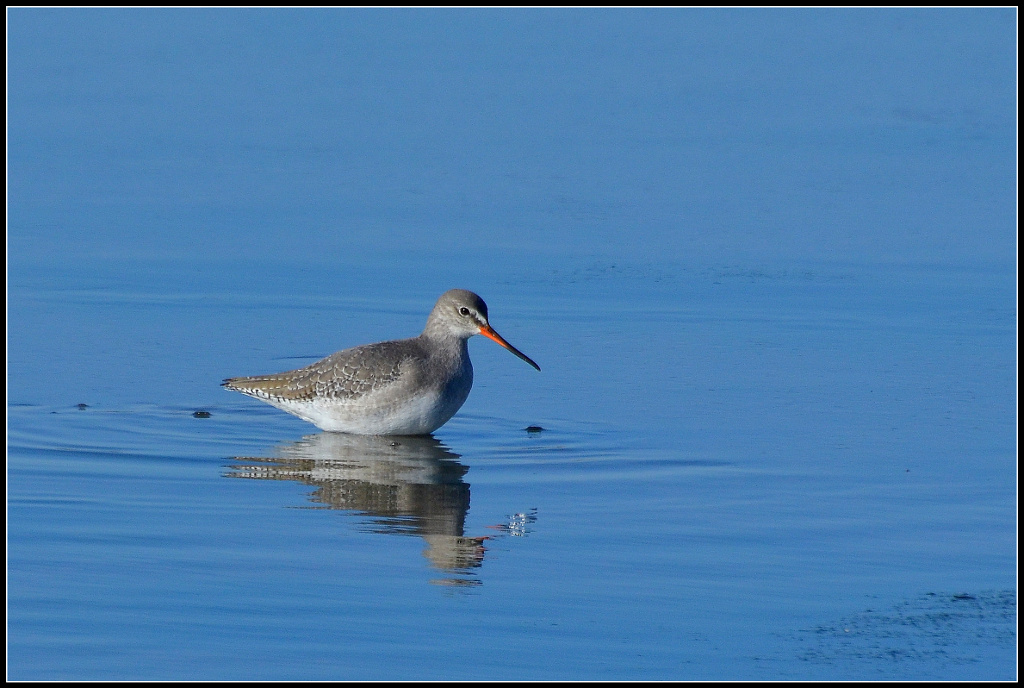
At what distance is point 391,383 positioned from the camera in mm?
9781

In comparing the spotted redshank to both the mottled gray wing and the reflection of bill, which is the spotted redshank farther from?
the reflection of bill

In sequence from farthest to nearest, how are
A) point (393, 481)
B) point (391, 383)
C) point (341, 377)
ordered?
point (341, 377) → point (391, 383) → point (393, 481)

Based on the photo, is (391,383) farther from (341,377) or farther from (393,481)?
(393,481)

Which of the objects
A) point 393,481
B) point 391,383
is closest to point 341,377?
point 391,383

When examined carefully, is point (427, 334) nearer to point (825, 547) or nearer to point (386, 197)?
point (825, 547)

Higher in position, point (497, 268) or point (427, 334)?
point (497, 268)

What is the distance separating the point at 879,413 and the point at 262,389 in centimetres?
403

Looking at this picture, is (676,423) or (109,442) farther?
(676,423)

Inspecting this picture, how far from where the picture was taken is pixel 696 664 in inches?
233

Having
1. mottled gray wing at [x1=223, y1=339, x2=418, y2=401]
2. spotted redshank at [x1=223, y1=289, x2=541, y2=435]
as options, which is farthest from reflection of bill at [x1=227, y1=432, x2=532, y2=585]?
mottled gray wing at [x1=223, y1=339, x2=418, y2=401]

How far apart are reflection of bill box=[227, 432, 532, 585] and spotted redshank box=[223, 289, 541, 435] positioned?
0.50 feet

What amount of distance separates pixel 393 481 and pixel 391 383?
1323mm

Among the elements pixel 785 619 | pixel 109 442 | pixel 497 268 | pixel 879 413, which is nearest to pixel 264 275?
pixel 497 268

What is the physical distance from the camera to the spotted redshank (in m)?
9.73
